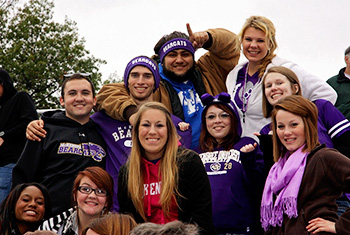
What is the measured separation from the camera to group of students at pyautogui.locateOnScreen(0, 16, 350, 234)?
403cm

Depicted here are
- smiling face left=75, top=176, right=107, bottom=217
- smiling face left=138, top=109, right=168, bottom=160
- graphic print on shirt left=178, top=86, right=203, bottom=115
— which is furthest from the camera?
graphic print on shirt left=178, top=86, right=203, bottom=115

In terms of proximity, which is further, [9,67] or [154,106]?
[9,67]

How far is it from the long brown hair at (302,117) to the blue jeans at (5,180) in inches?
126

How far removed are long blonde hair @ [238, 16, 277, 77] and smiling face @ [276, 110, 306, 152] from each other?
1.31 meters

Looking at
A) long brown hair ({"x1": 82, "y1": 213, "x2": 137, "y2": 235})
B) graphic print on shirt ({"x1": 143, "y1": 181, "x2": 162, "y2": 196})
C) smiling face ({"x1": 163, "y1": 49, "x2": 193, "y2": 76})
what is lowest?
long brown hair ({"x1": 82, "y1": 213, "x2": 137, "y2": 235})

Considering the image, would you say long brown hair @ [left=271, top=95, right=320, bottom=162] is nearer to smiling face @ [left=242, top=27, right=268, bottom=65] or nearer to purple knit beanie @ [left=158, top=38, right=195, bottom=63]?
smiling face @ [left=242, top=27, right=268, bottom=65]

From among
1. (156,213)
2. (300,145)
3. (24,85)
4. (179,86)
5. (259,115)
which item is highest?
(24,85)

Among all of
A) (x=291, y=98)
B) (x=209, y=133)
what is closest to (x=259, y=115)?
(x=209, y=133)

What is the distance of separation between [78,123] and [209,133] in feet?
4.61

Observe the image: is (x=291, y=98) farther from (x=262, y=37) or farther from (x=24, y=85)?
(x=24, y=85)

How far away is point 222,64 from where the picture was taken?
6.47 m

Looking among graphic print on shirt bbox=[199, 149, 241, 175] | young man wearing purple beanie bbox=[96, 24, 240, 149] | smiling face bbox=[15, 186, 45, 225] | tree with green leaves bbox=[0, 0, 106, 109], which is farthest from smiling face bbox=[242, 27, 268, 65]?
tree with green leaves bbox=[0, 0, 106, 109]

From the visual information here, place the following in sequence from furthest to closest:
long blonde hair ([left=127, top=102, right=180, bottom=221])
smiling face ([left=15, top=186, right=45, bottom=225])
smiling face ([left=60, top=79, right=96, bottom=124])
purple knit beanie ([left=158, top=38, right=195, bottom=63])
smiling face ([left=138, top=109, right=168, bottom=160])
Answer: purple knit beanie ([left=158, top=38, right=195, bottom=63]) < smiling face ([left=60, top=79, right=96, bottom=124]) < smiling face ([left=15, top=186, right=45, bottom=225]) < smiling face ([left=138, top=109, right=168, bottom=160]) < long blonde hair ([left=127, top=102, right=180, bottom=221])

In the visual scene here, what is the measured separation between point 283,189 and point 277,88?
3.72ft
